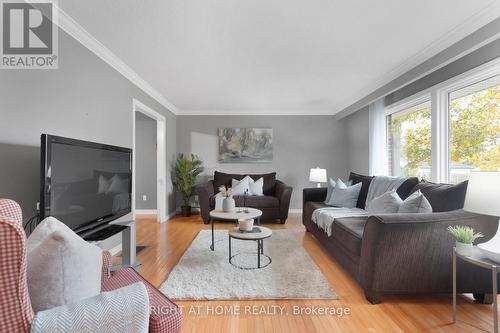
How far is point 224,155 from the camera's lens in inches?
222

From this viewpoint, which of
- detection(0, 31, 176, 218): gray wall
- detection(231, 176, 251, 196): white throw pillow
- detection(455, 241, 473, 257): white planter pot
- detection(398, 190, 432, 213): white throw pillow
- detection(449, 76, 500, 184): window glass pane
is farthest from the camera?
detection(231, 176, 251, 196): white throw pillow

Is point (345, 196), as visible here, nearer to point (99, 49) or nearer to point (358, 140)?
point (358, 140)

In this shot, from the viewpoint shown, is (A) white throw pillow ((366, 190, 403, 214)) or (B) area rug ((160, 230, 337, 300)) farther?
(A) white throw pillow ((366, 190, 403, 214))

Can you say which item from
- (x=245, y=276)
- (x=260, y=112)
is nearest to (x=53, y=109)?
(x=245, y=276)

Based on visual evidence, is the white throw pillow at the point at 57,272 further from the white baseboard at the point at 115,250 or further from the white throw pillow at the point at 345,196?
the white throw pillow at the point at 345,196

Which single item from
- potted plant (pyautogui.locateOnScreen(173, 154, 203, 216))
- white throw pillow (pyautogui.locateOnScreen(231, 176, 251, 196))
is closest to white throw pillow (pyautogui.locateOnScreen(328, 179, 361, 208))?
white throw pillow (pyautogui.locateOnScreen(231, 176, 251, 196))

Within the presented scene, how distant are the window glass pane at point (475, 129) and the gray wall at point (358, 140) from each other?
5.79 ft

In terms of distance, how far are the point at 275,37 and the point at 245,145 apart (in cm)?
Answer: 332

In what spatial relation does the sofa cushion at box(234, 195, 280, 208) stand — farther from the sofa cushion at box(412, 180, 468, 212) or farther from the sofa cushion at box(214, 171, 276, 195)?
the sofa cushion at box(412, 180, 468, 212)

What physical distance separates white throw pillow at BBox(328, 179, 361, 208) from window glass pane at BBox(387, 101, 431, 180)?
2.67 feet

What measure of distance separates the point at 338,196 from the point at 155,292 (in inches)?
118

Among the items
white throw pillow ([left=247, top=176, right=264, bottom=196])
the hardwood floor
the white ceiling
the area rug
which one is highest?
the white ceiling

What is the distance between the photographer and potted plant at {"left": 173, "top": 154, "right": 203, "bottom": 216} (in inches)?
204

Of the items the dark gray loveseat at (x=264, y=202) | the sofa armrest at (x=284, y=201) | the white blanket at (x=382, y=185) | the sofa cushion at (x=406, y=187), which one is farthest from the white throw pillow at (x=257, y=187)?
the sofa cushion at (x=406, y=187)
